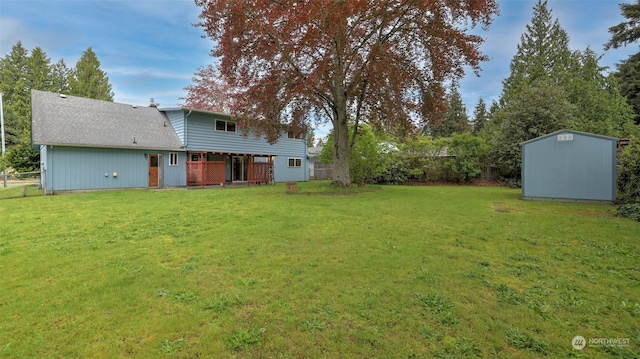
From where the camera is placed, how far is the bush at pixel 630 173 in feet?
27.6

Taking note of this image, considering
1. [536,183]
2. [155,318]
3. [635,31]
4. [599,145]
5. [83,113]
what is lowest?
[155,318]

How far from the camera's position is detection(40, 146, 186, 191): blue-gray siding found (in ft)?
43.4

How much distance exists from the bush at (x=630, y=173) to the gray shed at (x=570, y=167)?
410 mm

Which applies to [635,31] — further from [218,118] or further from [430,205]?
[218,118]

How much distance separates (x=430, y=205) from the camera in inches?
373

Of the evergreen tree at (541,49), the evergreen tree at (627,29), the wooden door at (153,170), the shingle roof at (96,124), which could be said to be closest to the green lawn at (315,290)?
A: the shingle roof at (96,124)

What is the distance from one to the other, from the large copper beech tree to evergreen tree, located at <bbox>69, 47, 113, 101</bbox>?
32823mm

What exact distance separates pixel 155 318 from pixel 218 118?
709 inches

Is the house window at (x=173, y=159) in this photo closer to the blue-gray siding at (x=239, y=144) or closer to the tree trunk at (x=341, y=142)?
the blue-gray siding at (x=239, y=144)

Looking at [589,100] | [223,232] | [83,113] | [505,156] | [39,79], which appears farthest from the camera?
[39,79]

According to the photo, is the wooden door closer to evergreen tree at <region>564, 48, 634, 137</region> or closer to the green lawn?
the green lawn

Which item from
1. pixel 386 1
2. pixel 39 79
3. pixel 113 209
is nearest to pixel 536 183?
pixel 386 1

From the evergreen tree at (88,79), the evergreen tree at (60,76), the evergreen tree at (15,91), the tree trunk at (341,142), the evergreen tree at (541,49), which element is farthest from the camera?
the evergreen tree at (60,76)

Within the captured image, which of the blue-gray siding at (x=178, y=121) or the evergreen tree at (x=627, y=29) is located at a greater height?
the evergreen tree at (x=627, y=29)
